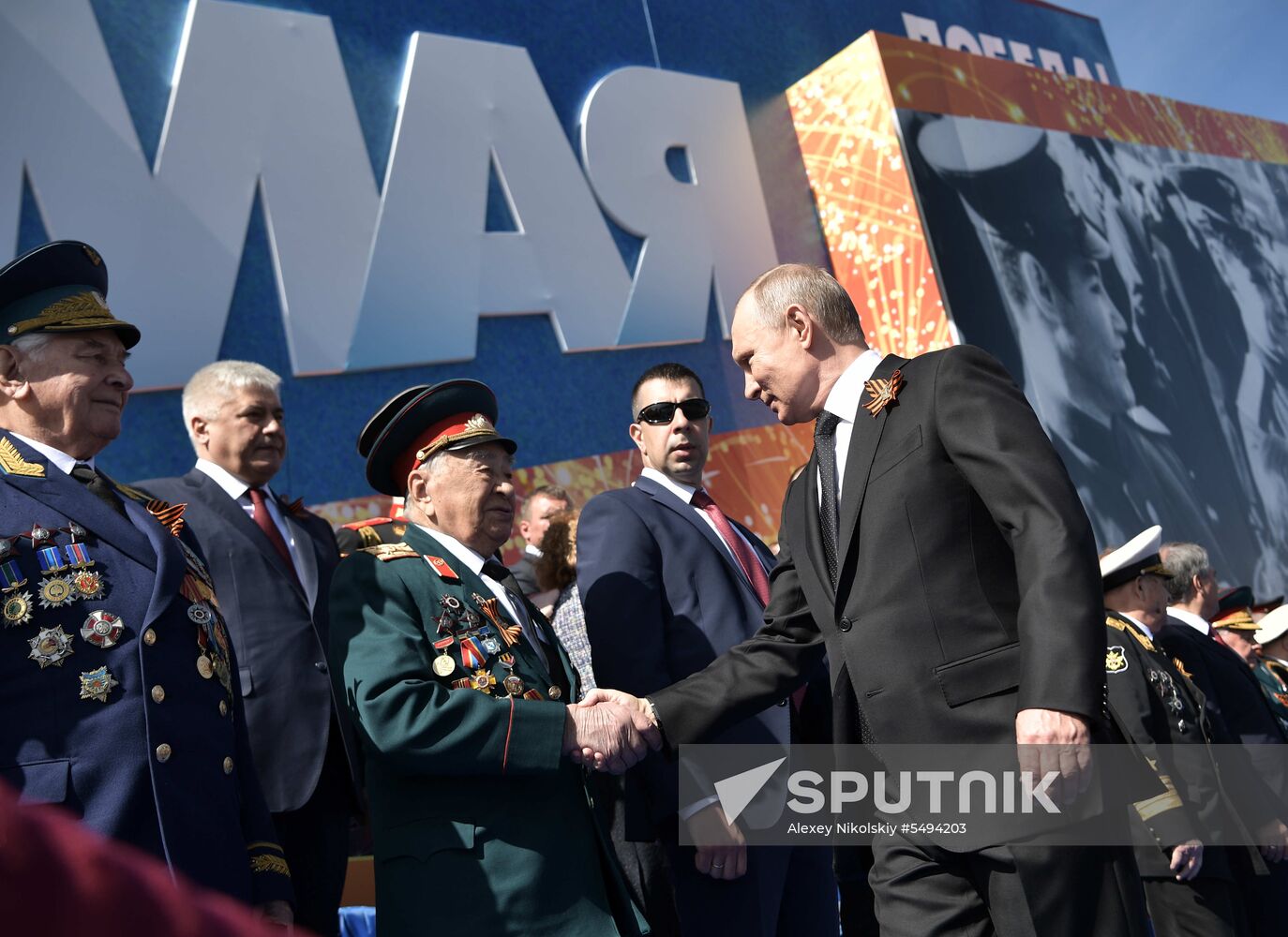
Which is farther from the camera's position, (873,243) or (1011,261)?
(1011,261)

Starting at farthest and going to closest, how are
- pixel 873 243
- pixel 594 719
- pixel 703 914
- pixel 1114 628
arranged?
1. pixel 873 243
2. pixel 1114 628
3. pixel 703 914
4. pixel 594 719

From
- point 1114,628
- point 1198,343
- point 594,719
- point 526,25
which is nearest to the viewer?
point 594,719

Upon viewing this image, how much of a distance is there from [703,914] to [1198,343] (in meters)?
9.45

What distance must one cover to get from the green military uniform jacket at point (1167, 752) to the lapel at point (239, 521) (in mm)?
2622

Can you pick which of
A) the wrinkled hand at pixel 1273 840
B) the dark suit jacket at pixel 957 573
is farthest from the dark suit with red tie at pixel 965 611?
the wrinkled hand at pixel 1273 840

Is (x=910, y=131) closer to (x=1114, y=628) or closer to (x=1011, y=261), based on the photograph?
(x=1011, y=261)

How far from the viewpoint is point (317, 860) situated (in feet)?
9.73

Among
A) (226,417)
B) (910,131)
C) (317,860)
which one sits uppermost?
(910,131)

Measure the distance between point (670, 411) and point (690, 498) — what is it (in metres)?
0.30

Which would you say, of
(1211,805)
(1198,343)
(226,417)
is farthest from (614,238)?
(1198,343)

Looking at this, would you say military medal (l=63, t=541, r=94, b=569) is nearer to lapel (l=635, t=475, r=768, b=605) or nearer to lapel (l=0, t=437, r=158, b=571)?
lapel (l=0, t=437, r=158, b=571)

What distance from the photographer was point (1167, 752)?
407 centimetres

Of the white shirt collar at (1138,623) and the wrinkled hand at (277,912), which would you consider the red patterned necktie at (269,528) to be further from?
the white shirt collar at (1138,623)

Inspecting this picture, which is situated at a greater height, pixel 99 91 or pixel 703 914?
pixel 99 91
